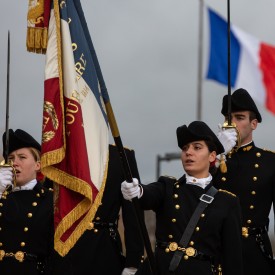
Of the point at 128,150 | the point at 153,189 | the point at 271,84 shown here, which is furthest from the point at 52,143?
the point at 271,84

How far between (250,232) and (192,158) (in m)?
1.34

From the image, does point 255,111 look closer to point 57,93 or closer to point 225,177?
point 225,177

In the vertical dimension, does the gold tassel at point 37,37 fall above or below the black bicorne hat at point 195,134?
above

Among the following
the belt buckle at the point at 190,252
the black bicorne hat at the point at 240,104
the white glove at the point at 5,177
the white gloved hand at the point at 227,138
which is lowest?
the belt buckle at the point at 190,252

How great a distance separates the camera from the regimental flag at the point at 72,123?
9.22 meters

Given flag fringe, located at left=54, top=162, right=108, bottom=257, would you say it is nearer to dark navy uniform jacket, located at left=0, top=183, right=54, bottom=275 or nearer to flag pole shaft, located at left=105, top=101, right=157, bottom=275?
flag pole shaft, located at left=105, top=101, right=157, bottom=275

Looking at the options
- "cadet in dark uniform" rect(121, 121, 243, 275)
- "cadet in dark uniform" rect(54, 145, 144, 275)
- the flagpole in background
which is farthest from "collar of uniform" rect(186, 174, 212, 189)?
the flagpole in background

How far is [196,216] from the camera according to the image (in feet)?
32.9

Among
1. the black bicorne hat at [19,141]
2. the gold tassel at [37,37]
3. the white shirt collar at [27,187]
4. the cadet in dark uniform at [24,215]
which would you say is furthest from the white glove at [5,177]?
the gold tassel at [37,37]

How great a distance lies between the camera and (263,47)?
2289 cm

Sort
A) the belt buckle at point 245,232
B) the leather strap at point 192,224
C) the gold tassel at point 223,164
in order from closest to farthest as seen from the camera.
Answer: the leather strap at point 192,224, the gold tassel at point 223,164, the belt buckle at point 245,232

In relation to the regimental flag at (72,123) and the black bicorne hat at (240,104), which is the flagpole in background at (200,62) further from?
the regimental flag at (72,123)

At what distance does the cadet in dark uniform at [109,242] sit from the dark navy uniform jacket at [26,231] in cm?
35

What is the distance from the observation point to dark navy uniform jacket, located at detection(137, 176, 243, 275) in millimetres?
9891
